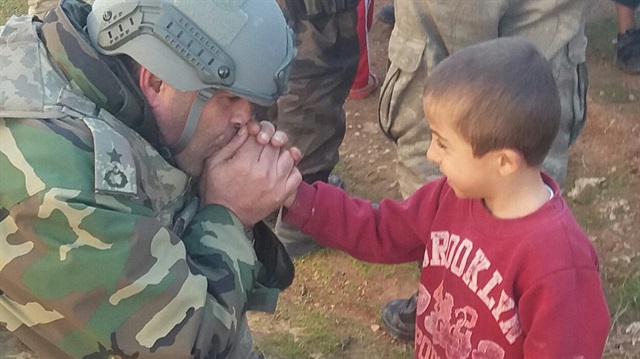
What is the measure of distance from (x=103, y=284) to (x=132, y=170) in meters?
0.26

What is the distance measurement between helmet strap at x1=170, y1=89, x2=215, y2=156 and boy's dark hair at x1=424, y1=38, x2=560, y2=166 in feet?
1.85

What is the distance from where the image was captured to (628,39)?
5699mm

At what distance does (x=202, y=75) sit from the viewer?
78.5 inches

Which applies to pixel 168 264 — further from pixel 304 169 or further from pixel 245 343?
pixel 304 169

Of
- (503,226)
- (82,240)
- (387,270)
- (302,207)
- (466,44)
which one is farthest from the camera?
(387,270)

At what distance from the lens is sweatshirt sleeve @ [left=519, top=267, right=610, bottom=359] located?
202cm

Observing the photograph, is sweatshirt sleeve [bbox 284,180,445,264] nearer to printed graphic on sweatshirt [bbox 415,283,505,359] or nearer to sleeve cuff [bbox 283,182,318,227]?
sleeve cuff [bbox 283,182,318,227]

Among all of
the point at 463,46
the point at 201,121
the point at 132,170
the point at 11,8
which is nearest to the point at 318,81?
the point at 463,46

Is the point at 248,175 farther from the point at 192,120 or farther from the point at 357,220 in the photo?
the point at 357,220

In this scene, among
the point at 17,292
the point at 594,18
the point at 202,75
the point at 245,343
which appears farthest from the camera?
the point at 594,18

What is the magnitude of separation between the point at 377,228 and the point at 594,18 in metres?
4.49

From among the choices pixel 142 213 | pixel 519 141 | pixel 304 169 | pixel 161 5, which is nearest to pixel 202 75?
pixel 161 5

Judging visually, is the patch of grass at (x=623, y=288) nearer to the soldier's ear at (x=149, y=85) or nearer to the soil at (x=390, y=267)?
the soil at (x=390, y=267)

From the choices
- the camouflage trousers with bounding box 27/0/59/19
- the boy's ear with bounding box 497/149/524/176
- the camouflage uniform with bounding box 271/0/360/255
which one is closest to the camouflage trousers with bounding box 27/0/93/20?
the camouflage trousers with bounding box 27/0/59/19
